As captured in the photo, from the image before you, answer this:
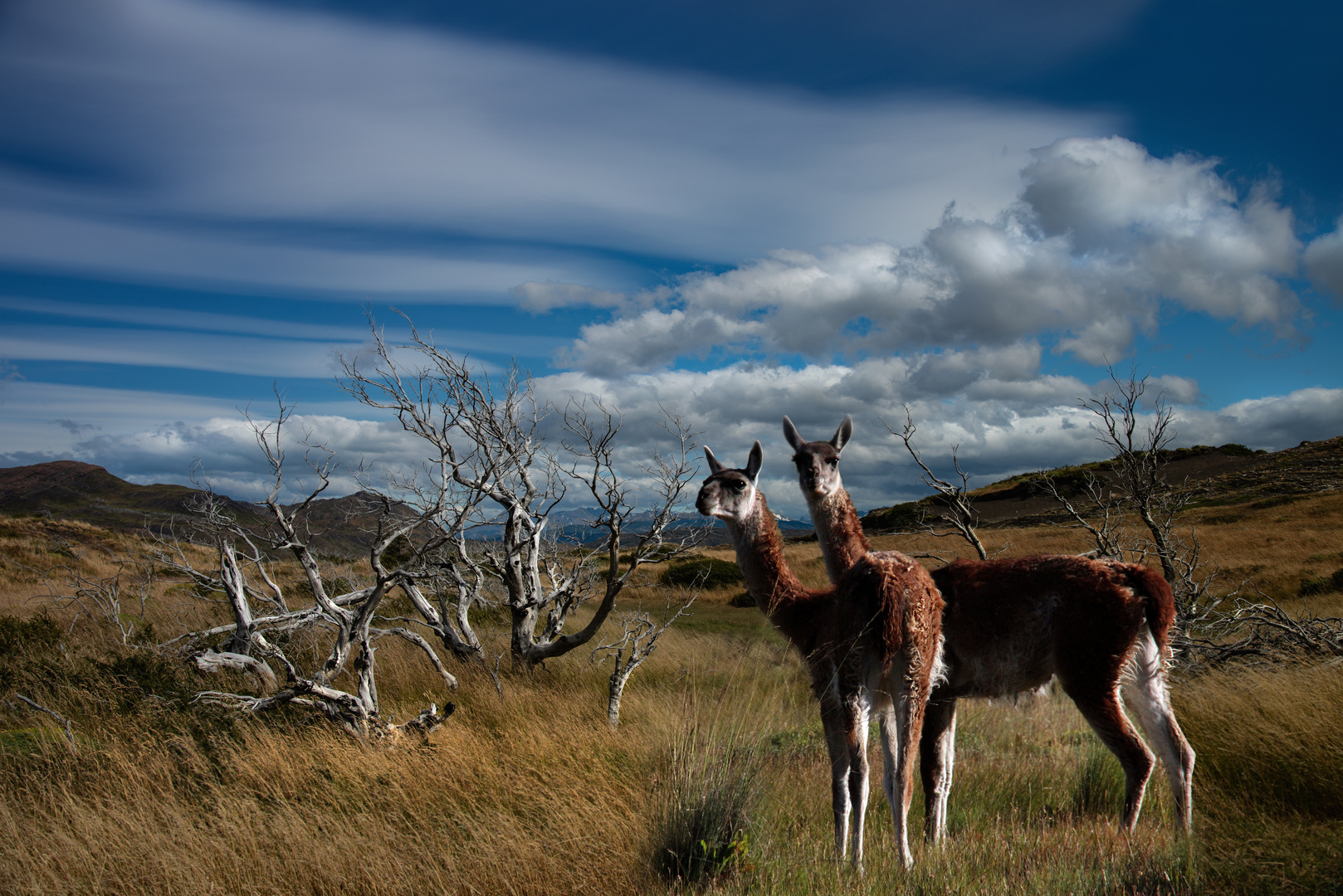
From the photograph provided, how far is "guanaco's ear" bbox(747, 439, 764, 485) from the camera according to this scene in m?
5.71

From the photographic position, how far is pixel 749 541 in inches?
212

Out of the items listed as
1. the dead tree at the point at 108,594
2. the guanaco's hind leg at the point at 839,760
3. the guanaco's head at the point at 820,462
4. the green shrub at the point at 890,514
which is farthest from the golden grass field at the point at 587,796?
the green shrub at the point at 890,514

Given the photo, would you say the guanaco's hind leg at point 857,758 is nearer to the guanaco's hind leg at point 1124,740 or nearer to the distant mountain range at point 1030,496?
the guanaco's hind leg at point 1124,740

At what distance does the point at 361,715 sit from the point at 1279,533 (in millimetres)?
36735

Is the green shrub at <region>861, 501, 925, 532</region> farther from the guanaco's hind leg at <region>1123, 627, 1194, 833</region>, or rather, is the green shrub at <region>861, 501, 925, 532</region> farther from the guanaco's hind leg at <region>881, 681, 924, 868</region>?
the guanaco's hind leg at <region>881, 681, 924, 868</region>

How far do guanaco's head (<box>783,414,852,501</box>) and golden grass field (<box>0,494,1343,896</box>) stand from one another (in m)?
1.31

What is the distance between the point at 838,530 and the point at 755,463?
846 mm

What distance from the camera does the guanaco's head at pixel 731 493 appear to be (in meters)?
5.24

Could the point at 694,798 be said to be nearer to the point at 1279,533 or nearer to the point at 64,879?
the point at 64,879

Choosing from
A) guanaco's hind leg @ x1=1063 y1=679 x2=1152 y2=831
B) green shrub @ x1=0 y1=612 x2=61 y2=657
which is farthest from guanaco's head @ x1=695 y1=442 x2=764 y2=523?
green shrub @ x1=0 y1=612 x2=61 y2=657

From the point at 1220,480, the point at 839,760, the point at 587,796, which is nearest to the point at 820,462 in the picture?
the point at 839,760

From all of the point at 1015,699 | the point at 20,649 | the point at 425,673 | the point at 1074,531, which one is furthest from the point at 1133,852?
the point at 1074,531

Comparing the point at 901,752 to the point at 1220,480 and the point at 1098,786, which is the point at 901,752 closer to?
the point at 1098,786

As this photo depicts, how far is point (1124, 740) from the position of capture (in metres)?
4.36
